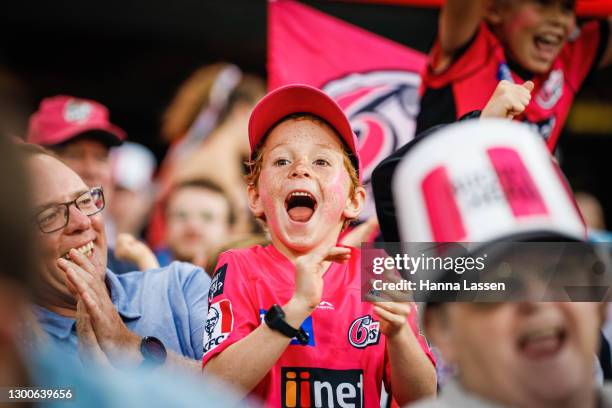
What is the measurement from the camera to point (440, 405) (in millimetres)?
1555

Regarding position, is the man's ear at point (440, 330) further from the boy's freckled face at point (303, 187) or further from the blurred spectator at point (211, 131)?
the blurred spectator at point (211, 131)

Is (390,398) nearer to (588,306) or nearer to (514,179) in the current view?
(588,306)

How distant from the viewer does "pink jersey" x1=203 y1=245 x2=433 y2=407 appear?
2.11 meters

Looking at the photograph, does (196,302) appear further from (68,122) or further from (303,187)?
(68,122)

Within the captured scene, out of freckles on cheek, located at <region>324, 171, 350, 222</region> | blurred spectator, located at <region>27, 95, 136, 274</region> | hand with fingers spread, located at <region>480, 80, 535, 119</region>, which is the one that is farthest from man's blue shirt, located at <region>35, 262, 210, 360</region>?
blurred spectator, located at <region>27, 95, 136, 274</region>

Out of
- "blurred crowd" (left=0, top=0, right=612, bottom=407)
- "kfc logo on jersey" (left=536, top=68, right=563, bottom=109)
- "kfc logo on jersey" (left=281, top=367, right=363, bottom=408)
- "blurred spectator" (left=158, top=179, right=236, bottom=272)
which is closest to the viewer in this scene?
"blurred crowd" (left=0, top=0, right=612, bottom=407)

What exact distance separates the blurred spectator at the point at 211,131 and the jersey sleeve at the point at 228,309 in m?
2.69

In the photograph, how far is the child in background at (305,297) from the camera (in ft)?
6.63

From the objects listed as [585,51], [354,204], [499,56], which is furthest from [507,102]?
[585,51]

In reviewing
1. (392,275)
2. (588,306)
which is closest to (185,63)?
(392,275)

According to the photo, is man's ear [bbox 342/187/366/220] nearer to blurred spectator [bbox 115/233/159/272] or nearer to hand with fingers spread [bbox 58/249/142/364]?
hand with fingers spread [bbox 58/249/142/364]

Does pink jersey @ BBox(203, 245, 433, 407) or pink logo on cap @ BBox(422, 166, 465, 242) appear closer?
pink logo on cap @ BBox(422, 166, 465, 242)

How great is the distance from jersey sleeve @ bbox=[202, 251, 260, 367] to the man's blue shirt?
25 cm

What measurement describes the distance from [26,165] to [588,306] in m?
0.94
